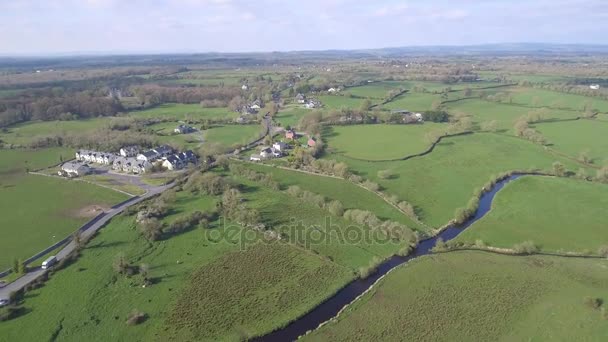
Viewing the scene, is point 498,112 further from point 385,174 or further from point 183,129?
point 183,129

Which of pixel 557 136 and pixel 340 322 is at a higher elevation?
pixel 557 136

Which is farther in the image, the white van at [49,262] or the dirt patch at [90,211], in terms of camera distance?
the dirt patch at [90,211]

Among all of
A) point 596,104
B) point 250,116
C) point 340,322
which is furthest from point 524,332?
point 596,104

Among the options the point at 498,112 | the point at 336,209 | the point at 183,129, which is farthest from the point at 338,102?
the point at 336,209

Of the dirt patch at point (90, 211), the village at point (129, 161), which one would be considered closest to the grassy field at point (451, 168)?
the village at point (129, 161)

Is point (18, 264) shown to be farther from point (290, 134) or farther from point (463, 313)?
point (290, 134)

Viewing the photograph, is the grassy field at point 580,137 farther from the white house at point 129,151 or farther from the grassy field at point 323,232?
the white house at point 129,151

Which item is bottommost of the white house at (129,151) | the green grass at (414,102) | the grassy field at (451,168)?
the grassy field at (451,168)
